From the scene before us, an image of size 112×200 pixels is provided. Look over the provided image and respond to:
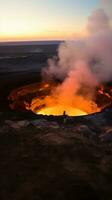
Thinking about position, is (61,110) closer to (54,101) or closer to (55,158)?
(54,101)

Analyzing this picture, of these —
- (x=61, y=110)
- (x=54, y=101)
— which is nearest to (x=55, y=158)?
(x=61, y=110)

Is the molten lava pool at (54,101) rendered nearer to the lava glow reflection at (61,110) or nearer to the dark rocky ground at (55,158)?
the lava glow reflection at (61,110)

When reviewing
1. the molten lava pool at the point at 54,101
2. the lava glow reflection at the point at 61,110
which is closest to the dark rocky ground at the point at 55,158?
the molten lava pool at the point at 54,101

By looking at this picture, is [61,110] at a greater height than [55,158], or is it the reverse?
[61,110]

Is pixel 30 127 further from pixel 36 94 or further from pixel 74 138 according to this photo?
pixel 36 94

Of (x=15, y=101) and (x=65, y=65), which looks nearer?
(x=15, y=101)

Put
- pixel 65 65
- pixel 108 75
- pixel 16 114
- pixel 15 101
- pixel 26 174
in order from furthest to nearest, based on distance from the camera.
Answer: pixel 65 65, pixel 108 75, pixel 15 101, pixel 16 114, pixel 26 174

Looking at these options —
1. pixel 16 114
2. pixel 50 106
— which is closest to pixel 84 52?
pixel 50 106

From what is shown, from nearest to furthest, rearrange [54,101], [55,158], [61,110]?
[55,158]
[61,110]
[54,101]
